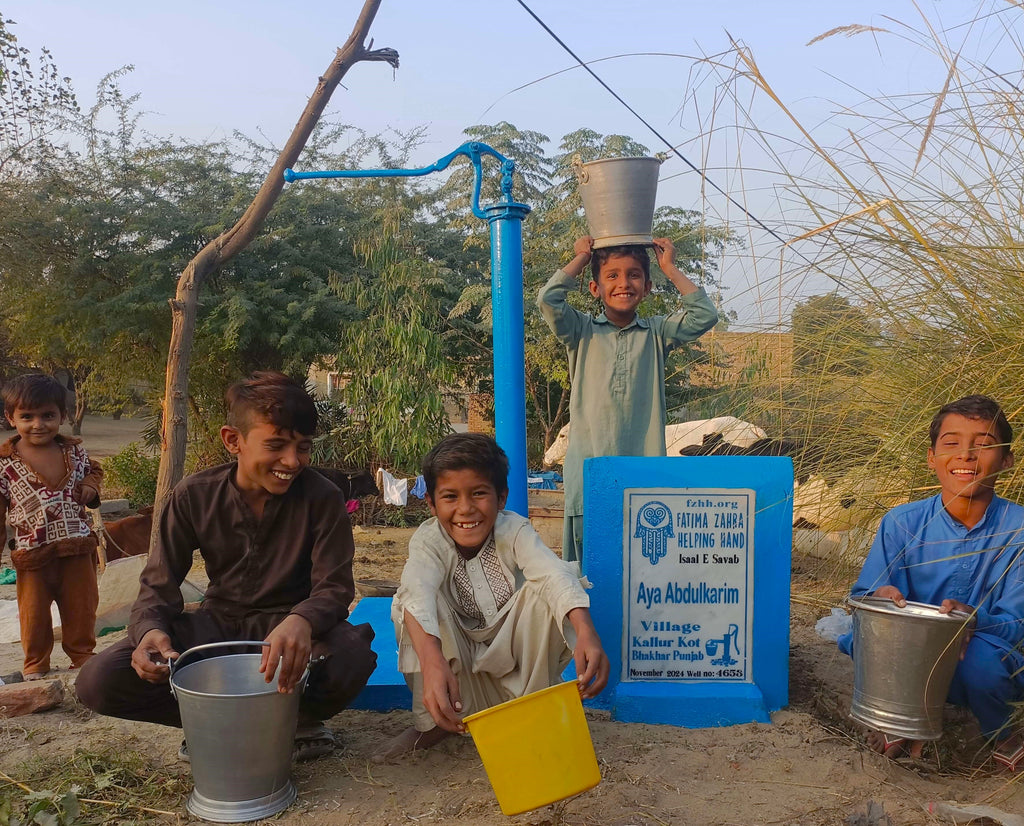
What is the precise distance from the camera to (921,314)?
2773 millimetres

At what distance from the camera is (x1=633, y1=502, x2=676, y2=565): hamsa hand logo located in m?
2.90

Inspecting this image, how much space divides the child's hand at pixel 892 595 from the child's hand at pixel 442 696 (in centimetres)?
124

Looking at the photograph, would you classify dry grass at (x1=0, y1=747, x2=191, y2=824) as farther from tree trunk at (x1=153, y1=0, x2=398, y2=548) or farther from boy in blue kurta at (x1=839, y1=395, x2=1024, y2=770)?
tree trunk at (x1=153, y1=0, x2=398, y2=548)

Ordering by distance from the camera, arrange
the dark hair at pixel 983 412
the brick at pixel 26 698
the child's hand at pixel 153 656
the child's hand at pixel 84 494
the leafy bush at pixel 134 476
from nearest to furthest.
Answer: the child's hand at pixel 153 656, the dark hair at pixel 983 412, the brick at pixel 26 698, the child's hand at pixel 84 494, the leafy bush at pixel 134 476

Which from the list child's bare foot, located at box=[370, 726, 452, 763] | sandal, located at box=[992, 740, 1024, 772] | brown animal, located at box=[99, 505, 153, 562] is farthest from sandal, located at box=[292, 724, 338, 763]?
brown animal, located at box=[99, 505, 153, 562]

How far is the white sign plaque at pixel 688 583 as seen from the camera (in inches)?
114

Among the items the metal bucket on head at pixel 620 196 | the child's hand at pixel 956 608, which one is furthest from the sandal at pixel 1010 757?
the metal bucket on head at pixel 620 196

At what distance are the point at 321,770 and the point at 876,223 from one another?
236 centimetres

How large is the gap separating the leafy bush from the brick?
612 cm

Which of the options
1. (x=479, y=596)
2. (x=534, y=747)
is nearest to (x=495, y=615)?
(x=479, y=596)

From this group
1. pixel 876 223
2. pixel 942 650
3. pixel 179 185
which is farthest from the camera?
pixel 179 185

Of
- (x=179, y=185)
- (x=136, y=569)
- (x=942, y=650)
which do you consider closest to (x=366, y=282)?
(x=179, y=185)

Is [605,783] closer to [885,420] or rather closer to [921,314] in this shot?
[885,420]

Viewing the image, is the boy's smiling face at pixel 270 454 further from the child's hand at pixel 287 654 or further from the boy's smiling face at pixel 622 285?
the boy's smiling face at pixel 622 285
